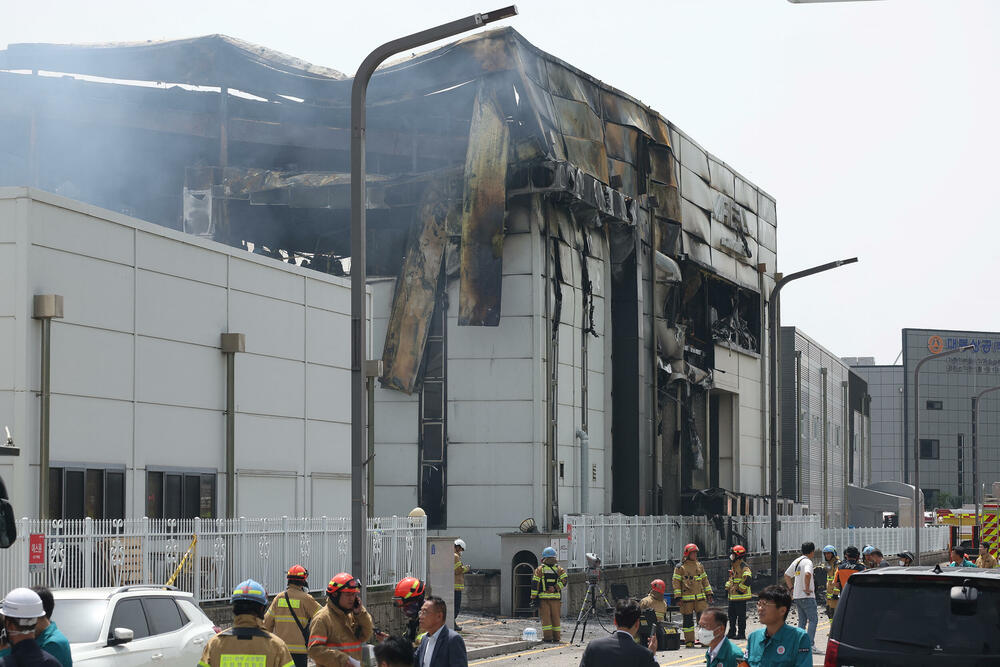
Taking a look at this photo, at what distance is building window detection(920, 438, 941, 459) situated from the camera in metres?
127

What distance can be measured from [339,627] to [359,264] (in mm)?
5702

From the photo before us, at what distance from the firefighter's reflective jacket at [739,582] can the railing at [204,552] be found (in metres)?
6.08

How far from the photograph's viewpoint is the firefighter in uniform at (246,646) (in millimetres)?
9164

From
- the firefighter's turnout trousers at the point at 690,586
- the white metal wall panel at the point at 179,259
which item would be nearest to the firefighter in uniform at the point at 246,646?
the firefighter's turnout trousers at the point at 690,586

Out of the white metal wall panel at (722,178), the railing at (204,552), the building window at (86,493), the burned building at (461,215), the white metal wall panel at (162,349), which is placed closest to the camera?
the railing at (204,552)

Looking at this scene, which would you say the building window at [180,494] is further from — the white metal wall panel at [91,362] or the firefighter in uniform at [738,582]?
the firefighter in uniform at [738,582]

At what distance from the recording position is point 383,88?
40.3 meters

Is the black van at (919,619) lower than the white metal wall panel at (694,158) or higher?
lower

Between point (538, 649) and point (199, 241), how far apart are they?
9.53 metres

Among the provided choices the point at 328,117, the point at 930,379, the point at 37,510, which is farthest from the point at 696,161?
the point at 930,379

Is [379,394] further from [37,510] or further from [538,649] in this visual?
[37,510]

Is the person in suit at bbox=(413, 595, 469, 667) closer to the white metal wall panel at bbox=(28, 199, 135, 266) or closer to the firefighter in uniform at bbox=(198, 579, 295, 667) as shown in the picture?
the firefighter in uniform at bbox=(198, 579, 295, 667)

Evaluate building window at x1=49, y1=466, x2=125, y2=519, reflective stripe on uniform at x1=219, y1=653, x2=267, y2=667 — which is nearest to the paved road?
building window at x1=49, y1=466, x2=125, y2=519

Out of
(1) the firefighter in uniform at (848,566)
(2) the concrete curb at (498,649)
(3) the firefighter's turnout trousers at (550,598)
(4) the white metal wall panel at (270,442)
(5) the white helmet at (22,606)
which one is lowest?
(2) the concrete curb at (498,649)
